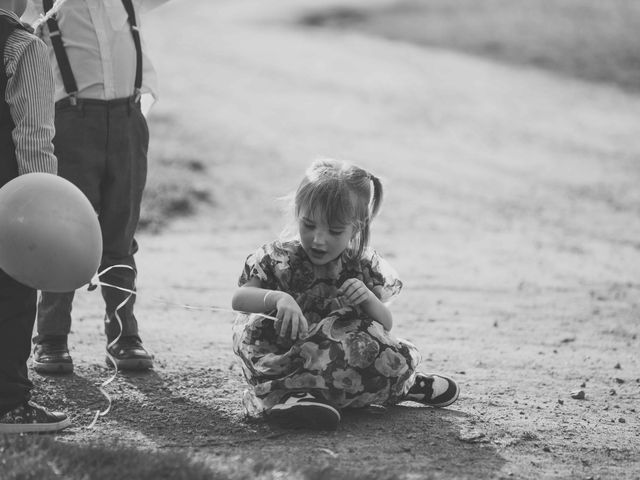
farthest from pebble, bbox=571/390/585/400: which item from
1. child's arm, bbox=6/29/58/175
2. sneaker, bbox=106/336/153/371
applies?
child's arm, bbox=6/29/58/175

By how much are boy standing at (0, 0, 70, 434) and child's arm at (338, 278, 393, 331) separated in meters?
1.15

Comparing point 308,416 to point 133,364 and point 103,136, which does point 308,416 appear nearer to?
point 133,364

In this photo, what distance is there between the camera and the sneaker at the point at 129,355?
15.1 ft

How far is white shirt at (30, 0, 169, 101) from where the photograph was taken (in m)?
4.55

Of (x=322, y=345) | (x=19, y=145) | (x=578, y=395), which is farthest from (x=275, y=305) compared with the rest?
(x=578, y=395)

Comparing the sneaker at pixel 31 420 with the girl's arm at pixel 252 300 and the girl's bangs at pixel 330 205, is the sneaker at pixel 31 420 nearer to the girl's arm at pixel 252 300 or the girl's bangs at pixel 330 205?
the girl's arm at pixel 252 300

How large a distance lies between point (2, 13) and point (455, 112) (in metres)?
12.8

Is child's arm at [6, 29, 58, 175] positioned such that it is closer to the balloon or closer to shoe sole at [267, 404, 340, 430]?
the balloon

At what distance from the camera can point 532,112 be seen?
16.0 meters

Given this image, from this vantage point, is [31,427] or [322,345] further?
[322,345]

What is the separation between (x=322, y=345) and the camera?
3.85 meters

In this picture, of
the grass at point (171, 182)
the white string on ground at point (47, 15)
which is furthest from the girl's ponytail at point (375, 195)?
the grass at point (171, 182)

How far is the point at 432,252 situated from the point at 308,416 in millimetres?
4840

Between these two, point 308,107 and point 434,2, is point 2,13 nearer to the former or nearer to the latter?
point 308,107
